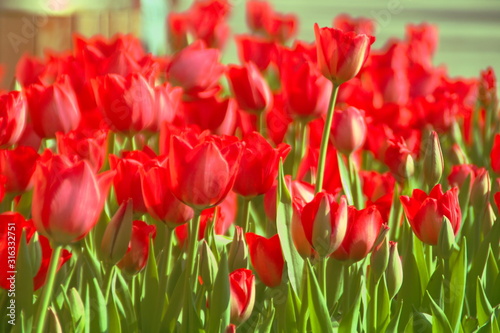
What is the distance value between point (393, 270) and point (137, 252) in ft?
0.86

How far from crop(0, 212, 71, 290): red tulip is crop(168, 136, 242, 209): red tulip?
14cm

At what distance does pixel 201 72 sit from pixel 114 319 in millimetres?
613

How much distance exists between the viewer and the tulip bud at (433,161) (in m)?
1.05

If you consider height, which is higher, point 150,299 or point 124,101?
point 124,101

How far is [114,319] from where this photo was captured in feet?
2.67

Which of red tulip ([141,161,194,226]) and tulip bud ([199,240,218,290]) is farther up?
red tulip ([141,161,194,226])

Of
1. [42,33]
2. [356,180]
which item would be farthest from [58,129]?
[42,33]

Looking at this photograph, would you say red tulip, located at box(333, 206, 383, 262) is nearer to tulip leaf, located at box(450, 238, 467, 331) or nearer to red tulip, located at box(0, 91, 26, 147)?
tulip leaf, located at box(450, 238, 467, 331)

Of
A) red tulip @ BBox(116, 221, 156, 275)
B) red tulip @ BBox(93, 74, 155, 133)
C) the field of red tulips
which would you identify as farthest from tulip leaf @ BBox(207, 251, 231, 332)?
red tulip @ BBox(93, 74, 155, 133)

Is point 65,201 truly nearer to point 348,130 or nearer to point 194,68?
point 348,130

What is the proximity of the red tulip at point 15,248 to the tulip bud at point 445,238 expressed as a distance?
0.38 meters

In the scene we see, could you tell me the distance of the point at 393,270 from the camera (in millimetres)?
891

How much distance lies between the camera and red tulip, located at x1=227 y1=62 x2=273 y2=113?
1291mm

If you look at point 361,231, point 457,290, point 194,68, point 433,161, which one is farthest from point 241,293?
point 194,68
